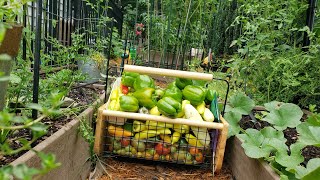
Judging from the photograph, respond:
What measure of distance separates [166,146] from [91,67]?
1.40 meters

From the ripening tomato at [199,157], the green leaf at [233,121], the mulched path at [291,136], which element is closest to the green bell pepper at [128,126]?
the ripening tomato at [199,157]

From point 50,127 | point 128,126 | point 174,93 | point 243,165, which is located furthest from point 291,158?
point 50,127

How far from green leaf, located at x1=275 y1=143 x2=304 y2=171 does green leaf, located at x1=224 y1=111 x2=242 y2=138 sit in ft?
1.39

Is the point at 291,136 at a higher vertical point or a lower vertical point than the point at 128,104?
lower

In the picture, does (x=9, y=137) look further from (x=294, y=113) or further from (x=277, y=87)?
(x=277, y=87)

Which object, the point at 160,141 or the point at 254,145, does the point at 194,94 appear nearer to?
the point at 160,141

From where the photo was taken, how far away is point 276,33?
7.00ft

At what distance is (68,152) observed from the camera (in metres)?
1.17

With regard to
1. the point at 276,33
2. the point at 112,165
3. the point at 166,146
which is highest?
the point at 276,33

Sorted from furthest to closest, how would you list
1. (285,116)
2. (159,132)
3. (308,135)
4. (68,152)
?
(159,132) < (285,116) < (68,152) < (308,135)

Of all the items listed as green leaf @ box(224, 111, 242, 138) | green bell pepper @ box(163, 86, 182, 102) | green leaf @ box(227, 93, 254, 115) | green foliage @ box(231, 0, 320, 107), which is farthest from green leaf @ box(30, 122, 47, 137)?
green foliage @ box(231, 0, 320, 107)

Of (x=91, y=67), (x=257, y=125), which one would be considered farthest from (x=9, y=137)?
(x=91, y=67)

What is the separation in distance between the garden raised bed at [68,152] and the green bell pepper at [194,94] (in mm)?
453

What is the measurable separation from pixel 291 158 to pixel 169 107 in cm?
51
